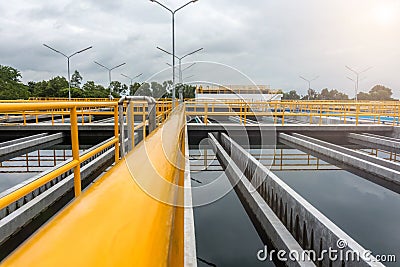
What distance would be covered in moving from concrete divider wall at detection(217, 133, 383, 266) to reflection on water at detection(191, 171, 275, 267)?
0.54 m

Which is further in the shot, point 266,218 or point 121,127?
point 266,218

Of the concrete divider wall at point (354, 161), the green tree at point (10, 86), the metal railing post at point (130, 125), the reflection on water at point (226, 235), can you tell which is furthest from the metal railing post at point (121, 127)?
the green tree at point (10, 86)

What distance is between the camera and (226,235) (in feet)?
15.4

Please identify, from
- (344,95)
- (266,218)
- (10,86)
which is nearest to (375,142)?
(266,218)

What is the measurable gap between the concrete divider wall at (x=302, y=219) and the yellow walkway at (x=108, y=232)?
7.05ft

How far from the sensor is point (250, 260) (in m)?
4.02

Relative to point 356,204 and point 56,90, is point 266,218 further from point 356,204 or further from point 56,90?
point 56,90

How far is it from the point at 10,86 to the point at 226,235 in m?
54.0

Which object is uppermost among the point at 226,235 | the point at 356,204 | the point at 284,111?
the point at 284,111

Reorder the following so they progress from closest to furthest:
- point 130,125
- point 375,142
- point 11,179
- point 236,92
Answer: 1. point 130,125
2. point 11,179
3. point 375,142
4. point 236,92

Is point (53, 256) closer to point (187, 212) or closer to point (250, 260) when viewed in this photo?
point (187, 212)

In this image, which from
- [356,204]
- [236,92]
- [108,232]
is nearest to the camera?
[108,232]

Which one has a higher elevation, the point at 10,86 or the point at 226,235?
the point at 10,86

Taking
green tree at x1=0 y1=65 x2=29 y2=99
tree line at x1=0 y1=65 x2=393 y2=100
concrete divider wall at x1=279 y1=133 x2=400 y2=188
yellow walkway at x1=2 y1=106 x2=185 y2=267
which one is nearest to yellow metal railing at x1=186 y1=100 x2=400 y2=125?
concrete divider wall at x1=279 y1=133 x2=400 y2=188
